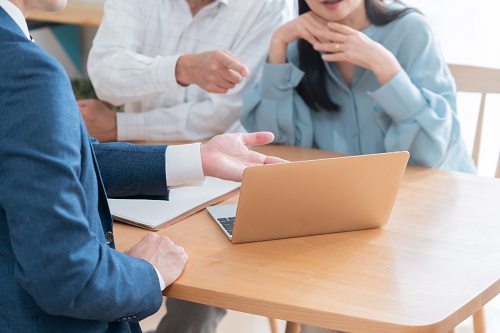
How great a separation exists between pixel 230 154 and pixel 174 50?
86 centimetres

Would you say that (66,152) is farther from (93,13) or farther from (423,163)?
(93,13)

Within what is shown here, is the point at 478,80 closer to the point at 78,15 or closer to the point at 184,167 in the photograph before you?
the point at 184,167

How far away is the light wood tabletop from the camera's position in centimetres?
321

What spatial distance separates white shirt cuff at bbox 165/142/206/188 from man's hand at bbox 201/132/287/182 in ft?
0.04

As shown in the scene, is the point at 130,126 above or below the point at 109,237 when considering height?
below

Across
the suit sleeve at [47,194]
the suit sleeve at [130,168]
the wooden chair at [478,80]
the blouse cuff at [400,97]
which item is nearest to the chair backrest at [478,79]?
the wooden chair at [478,80]

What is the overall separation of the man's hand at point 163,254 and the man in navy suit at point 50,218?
0.01 metres

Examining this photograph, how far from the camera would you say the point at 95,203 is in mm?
1043

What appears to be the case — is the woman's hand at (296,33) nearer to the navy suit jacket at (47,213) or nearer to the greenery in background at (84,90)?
the navy suit jacket at (47,213)

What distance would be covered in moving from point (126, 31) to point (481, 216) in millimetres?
1100

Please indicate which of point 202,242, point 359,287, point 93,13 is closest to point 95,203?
point 202,242

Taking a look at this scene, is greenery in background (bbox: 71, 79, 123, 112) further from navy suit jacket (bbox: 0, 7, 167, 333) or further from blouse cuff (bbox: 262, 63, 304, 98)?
navy suit jacket (bbox: 0, 7, 167, 333)

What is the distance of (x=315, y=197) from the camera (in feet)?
4.02

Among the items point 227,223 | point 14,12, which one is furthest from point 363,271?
point 14,12
